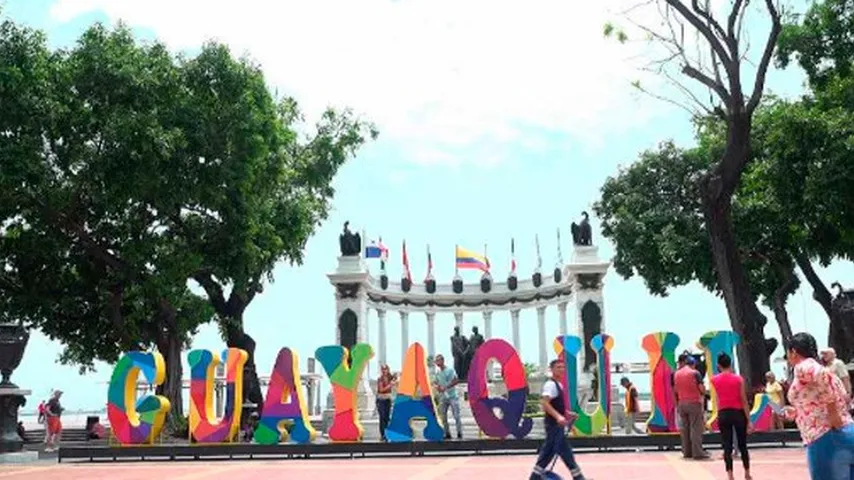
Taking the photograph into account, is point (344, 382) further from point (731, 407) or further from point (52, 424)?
point (52, 424)

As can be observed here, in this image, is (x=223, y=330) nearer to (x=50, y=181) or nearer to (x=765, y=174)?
(x=50, y=181)

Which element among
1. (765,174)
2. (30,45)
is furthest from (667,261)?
(30,45)

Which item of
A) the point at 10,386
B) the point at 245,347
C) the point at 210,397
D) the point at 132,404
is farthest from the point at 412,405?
the point at 245,347

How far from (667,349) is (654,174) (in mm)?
18644

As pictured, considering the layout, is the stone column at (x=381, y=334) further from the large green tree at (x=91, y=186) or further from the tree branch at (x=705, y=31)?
the tree branch at (x=705, y=31)

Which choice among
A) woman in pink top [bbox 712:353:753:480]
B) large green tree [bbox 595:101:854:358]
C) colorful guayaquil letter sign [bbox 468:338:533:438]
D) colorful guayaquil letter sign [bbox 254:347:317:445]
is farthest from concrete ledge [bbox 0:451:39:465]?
large green tree [bbox 595:101:854:358]

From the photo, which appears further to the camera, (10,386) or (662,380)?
(10,386)

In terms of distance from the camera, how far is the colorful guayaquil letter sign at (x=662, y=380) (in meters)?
16.7

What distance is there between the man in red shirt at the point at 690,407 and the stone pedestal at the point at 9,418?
14.1 metres

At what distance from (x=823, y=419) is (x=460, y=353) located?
32.7 metres

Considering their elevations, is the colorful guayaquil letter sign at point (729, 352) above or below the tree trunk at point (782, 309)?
below

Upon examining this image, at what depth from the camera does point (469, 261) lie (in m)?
43.5

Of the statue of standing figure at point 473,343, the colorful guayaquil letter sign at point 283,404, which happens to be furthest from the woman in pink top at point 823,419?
the statue of standing figure at point 473,343

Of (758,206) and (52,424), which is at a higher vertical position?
(758,206)
